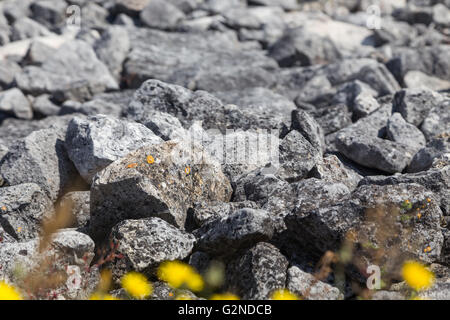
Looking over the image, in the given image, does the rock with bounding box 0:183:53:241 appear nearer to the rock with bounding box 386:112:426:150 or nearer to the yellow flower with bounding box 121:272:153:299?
the yellow flower with bounding box 121:272:153:299

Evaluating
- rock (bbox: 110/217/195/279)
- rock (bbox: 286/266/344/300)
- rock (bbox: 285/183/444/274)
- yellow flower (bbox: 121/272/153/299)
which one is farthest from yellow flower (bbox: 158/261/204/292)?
rock (bbox: 285/183/444/274)

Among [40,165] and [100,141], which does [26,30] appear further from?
[100,141]

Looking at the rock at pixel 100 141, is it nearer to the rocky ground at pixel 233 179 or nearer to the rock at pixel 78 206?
the rocky ground at pixel 233 179

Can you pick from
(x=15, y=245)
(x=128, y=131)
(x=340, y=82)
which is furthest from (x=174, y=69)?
(x=15, y=245)

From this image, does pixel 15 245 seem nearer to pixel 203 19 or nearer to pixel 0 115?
pixel 0 115

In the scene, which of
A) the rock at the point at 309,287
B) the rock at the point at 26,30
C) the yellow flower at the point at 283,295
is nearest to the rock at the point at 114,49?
the rock at the point at 26,30
